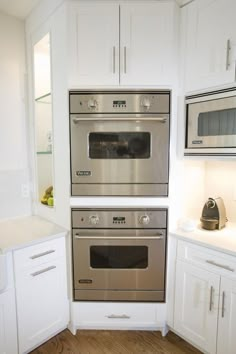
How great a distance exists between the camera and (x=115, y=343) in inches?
70.9

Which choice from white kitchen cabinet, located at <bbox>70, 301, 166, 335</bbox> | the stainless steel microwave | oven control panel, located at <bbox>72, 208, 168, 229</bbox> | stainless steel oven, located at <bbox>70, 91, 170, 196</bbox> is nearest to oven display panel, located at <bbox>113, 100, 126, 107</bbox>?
stainless steel oven, located at <bbox>70, 91, 170, 196</bbox>

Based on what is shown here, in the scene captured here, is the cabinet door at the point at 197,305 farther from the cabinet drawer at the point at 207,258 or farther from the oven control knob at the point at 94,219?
the oven control knob at the point at 94,219

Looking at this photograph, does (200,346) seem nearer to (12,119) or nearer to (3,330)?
(3,330)

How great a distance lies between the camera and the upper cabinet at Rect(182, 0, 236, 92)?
4.79 ft

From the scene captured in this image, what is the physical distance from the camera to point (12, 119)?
6.89 ft

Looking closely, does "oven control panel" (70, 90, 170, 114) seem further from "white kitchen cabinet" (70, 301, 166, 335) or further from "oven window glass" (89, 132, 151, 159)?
Result: "white kitchen cabinet" (70, 301, 166, 335)

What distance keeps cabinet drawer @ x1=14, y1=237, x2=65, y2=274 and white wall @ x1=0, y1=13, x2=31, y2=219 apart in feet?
2.14

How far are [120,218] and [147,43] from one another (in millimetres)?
1242

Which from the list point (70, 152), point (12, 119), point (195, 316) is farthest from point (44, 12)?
point (195, 316)

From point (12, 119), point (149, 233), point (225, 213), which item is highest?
point (12, 119)

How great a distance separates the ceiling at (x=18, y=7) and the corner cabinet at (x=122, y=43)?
520 mm

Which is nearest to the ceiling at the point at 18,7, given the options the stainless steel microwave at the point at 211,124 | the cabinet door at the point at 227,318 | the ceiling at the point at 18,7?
the ceiling at the point at 18,7

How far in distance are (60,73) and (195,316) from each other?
1.98 meters

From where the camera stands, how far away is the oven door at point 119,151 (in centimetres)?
167
